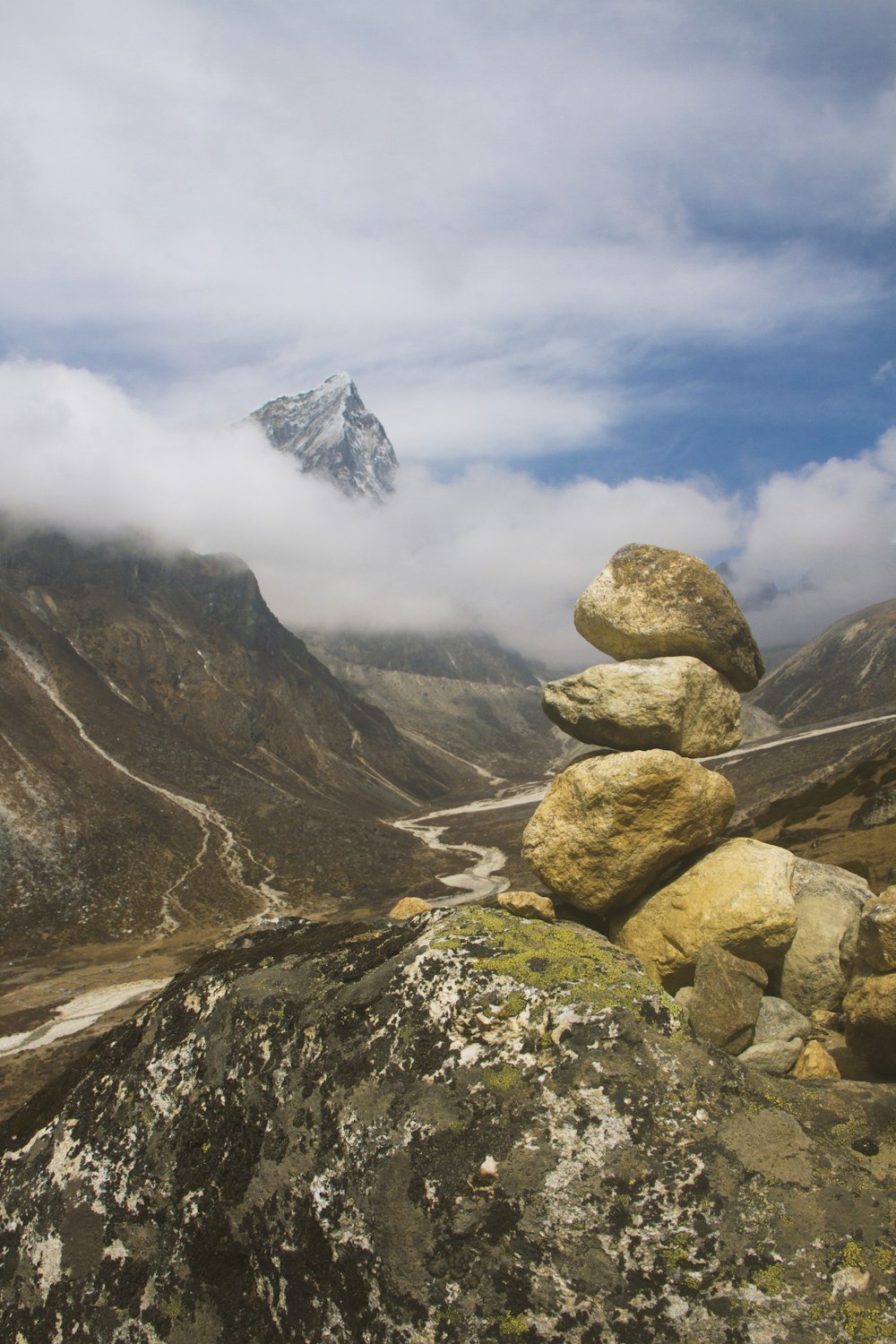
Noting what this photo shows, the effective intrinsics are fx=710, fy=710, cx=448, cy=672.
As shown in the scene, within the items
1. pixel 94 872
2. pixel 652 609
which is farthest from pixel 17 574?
pixel 652 609

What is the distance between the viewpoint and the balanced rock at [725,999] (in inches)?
484

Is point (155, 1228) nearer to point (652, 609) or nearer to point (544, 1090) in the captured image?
point (544, 1090)

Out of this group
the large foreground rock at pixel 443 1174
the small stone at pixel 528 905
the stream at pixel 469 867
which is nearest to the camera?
the large foreground rock at pixel 443 1174

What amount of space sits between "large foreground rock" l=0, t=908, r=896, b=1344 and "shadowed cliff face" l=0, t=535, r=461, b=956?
75.4m

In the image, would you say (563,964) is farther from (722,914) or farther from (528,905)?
(722,914)

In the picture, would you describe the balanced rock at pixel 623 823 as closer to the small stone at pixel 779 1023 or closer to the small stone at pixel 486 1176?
the small stone at pixel 779 1023

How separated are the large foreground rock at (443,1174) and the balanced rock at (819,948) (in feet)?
25.8

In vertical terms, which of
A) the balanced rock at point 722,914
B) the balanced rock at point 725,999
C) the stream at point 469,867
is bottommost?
the stream at point 469,867

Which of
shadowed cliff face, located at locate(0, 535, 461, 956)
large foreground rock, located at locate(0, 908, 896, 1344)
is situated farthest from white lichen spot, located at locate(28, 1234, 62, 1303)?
shadowed cliff face, located at locate(0, 535, 461, 956)

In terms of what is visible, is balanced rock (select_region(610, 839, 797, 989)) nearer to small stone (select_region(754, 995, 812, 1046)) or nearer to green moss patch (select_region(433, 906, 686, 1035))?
small stone (select_region(754, 995, 812, 1046))

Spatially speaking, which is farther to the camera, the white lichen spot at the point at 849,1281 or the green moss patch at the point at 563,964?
the green moss patch at the point at 563,964

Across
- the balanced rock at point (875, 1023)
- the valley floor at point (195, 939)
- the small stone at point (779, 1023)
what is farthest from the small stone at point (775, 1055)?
the valley floor at point (195, 939)

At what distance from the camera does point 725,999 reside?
41.3ft

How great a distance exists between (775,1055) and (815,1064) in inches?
23.7
